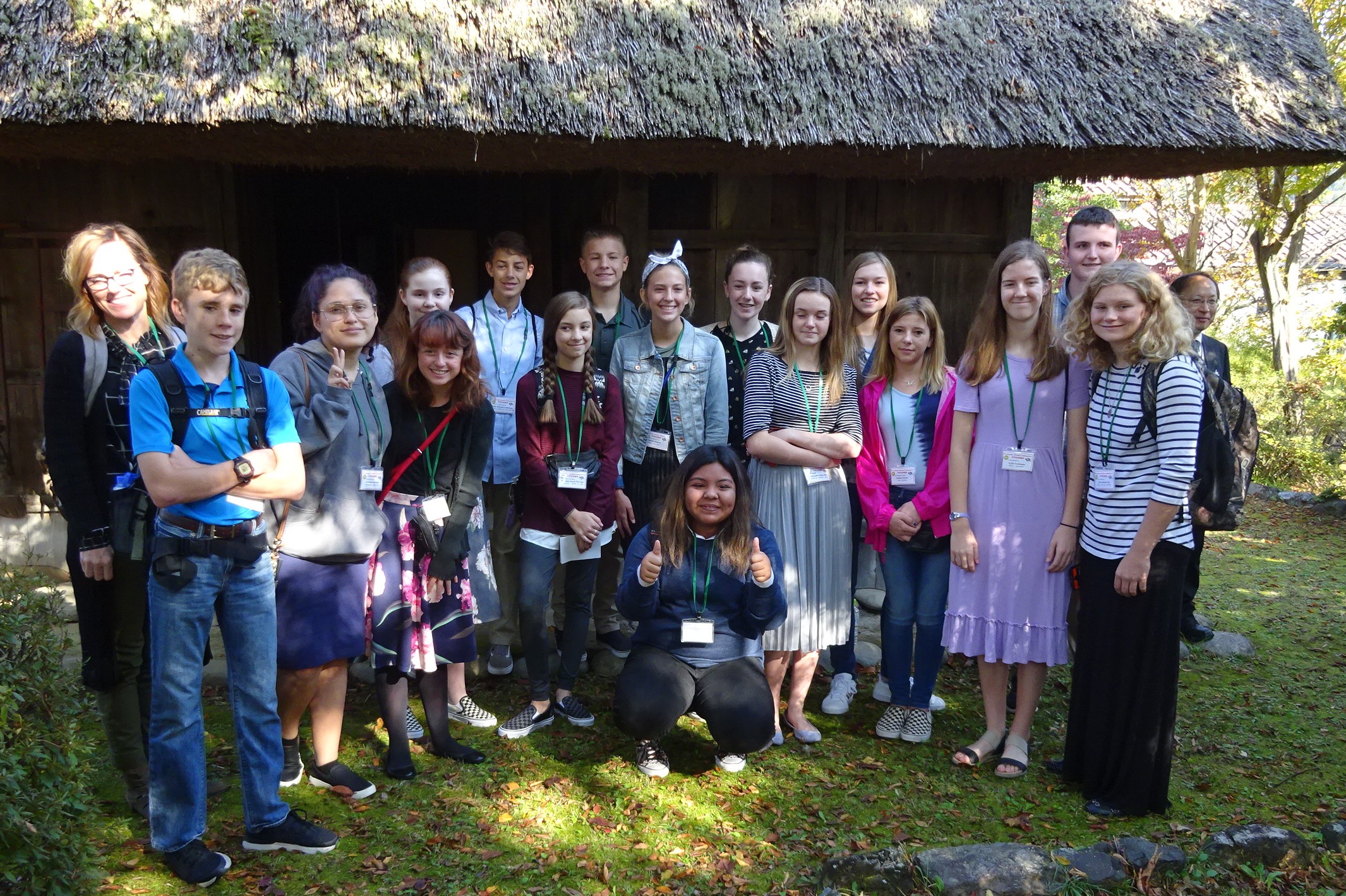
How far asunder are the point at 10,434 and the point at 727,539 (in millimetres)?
5054

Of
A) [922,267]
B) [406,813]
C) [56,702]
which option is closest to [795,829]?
[406,813]

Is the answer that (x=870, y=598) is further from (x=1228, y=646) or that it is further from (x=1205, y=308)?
(x=1205, y=308)

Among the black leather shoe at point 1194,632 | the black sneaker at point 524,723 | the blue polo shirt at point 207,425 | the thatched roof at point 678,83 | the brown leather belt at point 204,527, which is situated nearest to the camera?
the blue polo shirt at point 207,425

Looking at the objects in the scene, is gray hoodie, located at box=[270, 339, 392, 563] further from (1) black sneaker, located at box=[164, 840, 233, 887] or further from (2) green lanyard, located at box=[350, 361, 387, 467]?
(1) black sneaker, located at box=[164, 840, 233, 887]

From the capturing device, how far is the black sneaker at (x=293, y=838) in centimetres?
287

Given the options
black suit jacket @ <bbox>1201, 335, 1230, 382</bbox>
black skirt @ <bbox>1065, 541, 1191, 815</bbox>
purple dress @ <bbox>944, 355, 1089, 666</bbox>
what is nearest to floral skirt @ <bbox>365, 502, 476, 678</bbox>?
purple dress @ <bbox>944, 355, 1089, 666</bbox>

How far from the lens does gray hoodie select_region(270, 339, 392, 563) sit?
299 centimetres

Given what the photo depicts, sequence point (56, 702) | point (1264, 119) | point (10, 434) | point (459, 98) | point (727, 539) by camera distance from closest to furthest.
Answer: point (56, 702)
point (727, 539)
point (459, 98)
point (1264, 119)
point (10, 434)

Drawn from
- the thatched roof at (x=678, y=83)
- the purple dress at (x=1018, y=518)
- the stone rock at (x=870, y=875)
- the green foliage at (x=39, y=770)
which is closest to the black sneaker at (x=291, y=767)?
the green foliage at (x=39, y=770)

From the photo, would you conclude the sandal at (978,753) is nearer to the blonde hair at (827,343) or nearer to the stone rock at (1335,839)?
the stone rock at (1335,839)

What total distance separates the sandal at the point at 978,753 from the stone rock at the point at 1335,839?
3.47 feet

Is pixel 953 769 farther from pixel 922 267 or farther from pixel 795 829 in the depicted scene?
pixel 922 267

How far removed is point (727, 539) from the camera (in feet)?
11.1

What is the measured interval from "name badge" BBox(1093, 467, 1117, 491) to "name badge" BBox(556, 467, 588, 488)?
1941 millimetres
